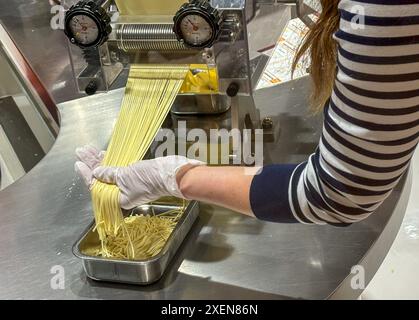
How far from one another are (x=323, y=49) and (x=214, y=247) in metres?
0.41

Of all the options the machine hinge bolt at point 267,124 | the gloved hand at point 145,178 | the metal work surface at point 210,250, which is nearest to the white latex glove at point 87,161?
the gloved hand at point 145,178

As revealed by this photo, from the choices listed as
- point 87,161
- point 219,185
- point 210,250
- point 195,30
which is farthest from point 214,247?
point 195,30

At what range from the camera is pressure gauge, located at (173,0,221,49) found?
1.05 m

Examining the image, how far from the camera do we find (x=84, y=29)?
3.76 feet

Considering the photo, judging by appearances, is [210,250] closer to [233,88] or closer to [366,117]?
[233,88]

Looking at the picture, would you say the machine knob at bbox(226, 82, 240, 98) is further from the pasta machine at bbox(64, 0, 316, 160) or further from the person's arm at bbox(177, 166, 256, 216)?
the person's arm at bbox(177, 166, 256, 216)

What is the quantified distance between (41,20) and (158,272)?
1.32 m

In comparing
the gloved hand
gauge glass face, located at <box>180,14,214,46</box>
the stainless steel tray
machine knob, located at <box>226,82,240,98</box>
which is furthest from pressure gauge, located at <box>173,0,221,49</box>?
the stainless steel tray

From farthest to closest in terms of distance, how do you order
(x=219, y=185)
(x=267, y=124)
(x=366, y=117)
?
1. (x=267, y=124)
2. (x=219, y=185)
3. (x=366, y=117)

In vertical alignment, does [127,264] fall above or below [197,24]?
below

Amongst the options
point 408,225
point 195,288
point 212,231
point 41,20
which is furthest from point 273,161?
point 41,20

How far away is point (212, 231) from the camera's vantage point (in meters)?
1.20

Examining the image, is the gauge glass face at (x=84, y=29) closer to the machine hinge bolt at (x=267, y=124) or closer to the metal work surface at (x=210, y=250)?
the metal work surface at (x=210, y=250)

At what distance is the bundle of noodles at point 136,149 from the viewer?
3.72ft
